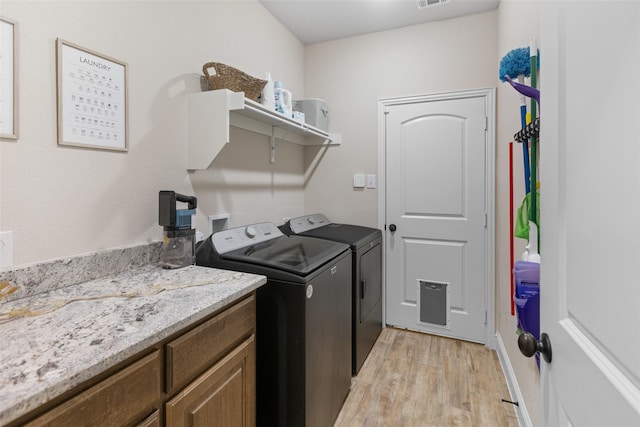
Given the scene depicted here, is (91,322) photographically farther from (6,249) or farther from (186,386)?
(6,249)

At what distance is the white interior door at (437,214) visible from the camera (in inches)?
100

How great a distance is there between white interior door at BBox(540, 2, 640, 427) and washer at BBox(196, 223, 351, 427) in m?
0.85

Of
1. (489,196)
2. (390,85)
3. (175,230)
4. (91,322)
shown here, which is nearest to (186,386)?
(91,322)

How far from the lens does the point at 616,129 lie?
49 cm

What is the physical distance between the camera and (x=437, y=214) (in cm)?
266

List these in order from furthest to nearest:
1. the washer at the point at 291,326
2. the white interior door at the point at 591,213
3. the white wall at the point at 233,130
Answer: the washer at the point at 291,326 → the white wall at the point at 233,130 → the white interior door at the point at 591,213

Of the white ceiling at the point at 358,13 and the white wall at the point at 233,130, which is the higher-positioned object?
the white ceiling at the point at 358,13

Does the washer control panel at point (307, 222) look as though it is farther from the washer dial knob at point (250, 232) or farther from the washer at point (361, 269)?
the washer dial knob at point (250, 232)

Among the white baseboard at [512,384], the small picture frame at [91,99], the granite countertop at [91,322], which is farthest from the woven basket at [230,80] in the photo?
the white baseboard at [512,384]

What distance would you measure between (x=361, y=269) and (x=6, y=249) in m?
1.76

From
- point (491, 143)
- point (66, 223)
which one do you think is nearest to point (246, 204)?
point (66, 223)

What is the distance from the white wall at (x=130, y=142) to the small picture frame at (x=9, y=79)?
0.9 inches

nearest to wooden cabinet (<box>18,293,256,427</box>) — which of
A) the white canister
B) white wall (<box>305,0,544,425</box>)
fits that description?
the white canister

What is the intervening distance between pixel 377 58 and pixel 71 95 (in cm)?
237
